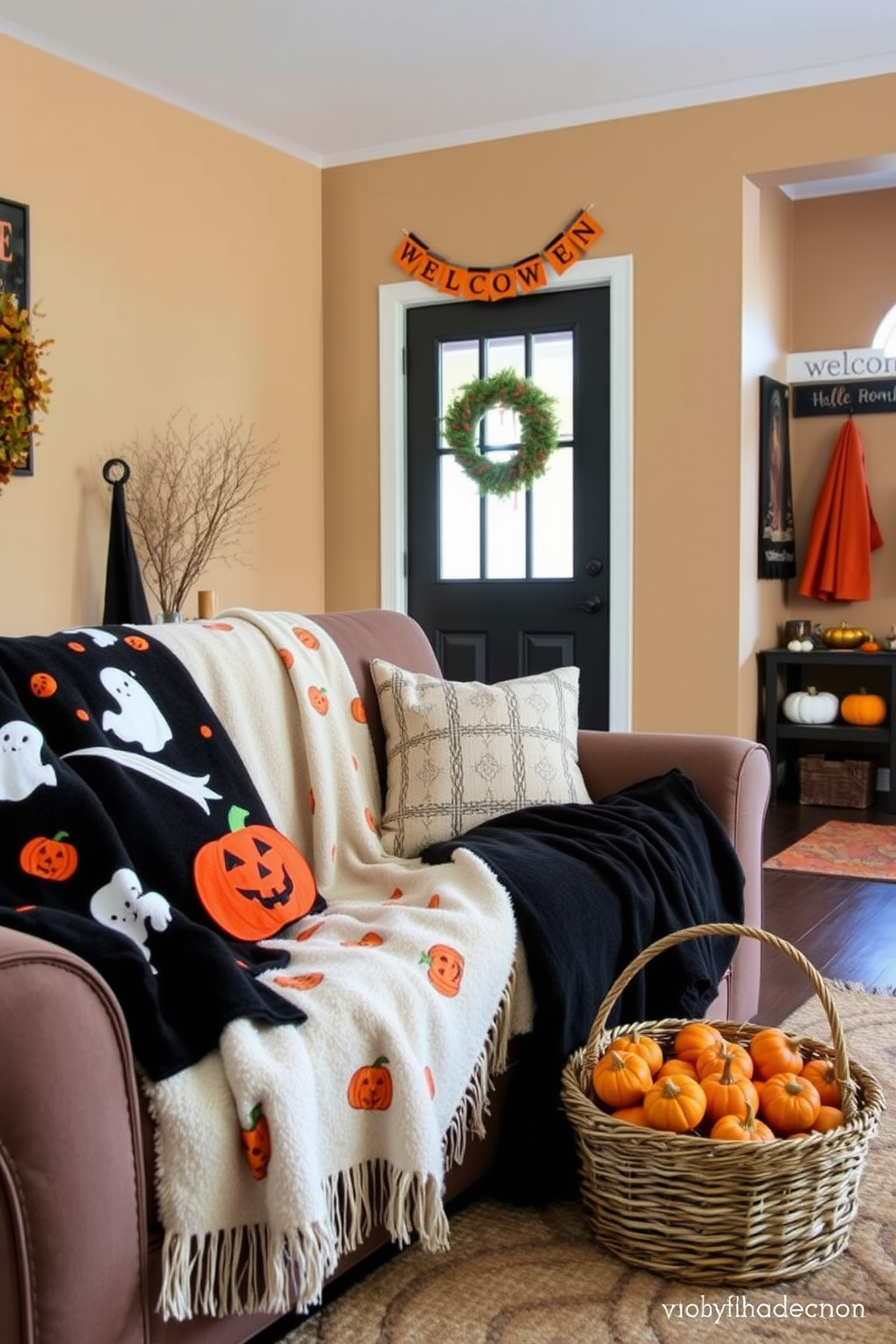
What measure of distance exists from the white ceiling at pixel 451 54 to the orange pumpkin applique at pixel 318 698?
2716 mm

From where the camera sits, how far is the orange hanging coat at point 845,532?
19.3 feet

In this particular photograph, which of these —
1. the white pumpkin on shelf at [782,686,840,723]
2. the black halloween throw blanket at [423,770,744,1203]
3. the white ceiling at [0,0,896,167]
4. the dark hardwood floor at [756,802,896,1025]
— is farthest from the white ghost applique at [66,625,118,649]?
the white pumpkin on shelf at [782,686,840,723]

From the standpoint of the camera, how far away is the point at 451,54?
Result: 184 inches

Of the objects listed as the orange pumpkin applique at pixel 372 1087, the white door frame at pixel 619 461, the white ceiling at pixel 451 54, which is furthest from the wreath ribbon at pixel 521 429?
the orange pumpkin applique at pixel 372 1087

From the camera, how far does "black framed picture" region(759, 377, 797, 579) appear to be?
5.46 meters

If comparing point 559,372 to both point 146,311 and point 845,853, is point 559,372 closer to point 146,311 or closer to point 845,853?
point 146,311

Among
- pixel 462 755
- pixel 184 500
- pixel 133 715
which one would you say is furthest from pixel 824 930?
pixel 184 500

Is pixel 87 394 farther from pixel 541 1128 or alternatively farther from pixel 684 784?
pixel 541 1128

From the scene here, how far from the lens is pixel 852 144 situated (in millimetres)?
4824

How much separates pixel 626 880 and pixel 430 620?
3420mm

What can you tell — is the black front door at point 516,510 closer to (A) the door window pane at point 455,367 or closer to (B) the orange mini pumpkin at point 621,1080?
(A) the door window pane at point 455,367

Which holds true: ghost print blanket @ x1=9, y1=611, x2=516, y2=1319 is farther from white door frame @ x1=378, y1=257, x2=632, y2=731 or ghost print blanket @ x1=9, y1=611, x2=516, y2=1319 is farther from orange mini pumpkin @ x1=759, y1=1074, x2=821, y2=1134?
white door frame @ x1=378, y1=257, x2=632, y2=731

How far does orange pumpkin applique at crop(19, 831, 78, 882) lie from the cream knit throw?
1.02 ft

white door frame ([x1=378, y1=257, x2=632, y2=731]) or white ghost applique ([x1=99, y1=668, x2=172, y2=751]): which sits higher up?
white door frame ([x1=378, y1=257, x2=632, y2=731])
